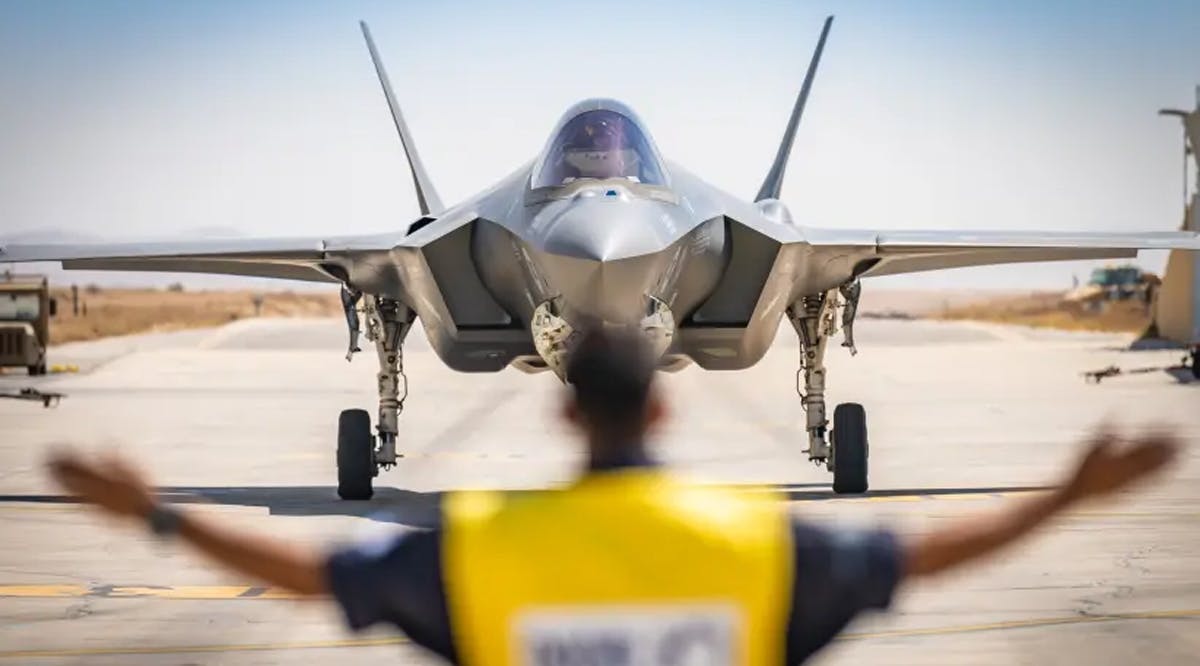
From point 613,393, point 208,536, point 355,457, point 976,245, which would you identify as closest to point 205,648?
point 208,536

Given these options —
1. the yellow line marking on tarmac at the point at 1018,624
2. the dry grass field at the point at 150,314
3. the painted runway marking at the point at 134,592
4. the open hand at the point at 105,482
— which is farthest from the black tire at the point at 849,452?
the dry grass field at the point at 150,314

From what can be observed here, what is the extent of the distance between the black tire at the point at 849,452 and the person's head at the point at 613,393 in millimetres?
10394

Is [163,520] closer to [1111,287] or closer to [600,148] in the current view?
[600,148]

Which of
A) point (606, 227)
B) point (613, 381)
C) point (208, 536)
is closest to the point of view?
point (613, 381)

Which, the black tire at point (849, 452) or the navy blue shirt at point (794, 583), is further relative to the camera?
the black tire at point (849, 452)

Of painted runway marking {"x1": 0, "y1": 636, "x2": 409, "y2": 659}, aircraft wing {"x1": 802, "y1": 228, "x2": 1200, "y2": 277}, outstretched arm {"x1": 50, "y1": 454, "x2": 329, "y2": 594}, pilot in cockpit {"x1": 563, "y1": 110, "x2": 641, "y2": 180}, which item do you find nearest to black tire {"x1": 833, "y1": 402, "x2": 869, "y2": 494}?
aircraft wing {"x1": 802, "y1": 228, "x2": 1200, "y2": 277}

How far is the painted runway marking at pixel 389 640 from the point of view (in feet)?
23.6

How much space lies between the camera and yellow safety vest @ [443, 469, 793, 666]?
296cm

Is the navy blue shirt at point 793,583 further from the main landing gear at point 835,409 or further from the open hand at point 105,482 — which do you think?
the main landing gear at point 835,409

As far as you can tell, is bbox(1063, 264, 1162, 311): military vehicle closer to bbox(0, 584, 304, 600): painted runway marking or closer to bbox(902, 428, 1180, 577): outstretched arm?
bbox(0, 584, 304, 600): painted runway marking

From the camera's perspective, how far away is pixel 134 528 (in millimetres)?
3236

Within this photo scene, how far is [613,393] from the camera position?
3.13 m

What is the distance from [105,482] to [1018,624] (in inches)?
218

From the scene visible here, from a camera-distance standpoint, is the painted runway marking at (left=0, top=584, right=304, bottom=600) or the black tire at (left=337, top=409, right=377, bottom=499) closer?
the painted runway marking at (left=0, top=584, right=304, bottom=600)
